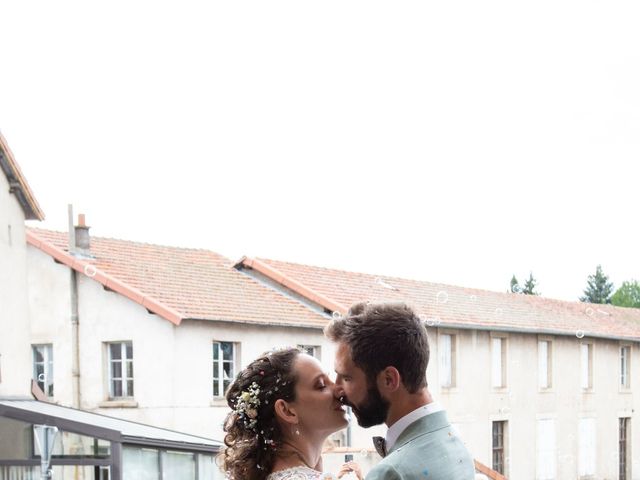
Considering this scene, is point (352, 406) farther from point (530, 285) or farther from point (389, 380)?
point (530, 285)

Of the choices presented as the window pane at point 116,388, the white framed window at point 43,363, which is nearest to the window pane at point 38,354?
the white framed window at point 43,363

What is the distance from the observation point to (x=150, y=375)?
55.4 feet

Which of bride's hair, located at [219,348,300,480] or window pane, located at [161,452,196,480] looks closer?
bride's hair, located at [219,348,300,480]

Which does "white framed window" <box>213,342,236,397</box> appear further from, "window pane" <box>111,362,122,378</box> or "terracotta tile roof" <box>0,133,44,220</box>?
"terracotta tile roof" <box>0,133,44,220</box>

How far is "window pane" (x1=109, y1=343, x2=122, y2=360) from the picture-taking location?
17.8 meters

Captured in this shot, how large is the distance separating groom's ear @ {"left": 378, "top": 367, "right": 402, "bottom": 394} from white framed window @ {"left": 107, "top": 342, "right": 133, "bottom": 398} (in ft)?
51.0

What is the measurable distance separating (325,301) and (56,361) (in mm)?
5054

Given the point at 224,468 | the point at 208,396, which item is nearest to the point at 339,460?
the point at 208,396

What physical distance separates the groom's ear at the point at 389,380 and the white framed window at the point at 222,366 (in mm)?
15151

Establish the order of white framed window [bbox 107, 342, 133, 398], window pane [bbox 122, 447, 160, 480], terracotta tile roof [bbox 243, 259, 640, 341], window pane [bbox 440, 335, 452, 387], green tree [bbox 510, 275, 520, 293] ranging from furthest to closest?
green tree [bbox 510, 275, 520, 293] → window pane [bbox 440, 335, 452, 387] → terracotta tile roof [bbox 243, 259, 640, 341] → white framed window [bbox 107, 342, 133, 398] → window pane [bbox 122, 447, 160, 480]

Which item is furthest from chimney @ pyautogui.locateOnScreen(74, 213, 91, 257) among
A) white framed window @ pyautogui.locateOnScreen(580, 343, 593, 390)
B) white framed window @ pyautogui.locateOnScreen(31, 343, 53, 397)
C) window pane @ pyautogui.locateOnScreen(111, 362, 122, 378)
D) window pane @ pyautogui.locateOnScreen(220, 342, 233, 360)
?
white framed window @ pyautogui.locateOnScreen(580, 343, 593, 390)

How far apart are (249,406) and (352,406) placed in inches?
14.9

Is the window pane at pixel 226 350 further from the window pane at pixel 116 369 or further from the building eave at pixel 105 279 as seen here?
the window pane at pixel 116 369

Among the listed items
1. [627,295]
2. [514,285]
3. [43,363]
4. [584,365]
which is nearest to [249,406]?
[43,363]
